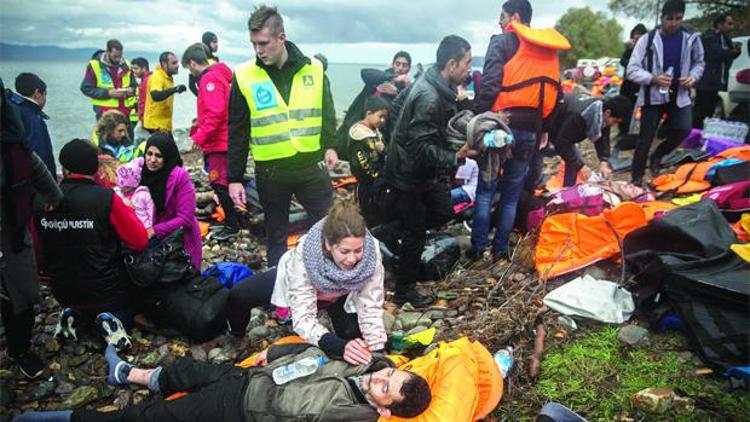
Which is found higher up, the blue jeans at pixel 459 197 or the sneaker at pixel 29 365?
the blue jeans at pixel 459 197

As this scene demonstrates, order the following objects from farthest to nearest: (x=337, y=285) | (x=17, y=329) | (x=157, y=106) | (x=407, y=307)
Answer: (x=157, y=106), (x=407, y=307), (x=17, y=329), (x=337, y=285)

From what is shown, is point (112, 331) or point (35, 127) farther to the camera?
point (35, 127)

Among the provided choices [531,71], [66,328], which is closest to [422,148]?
[531,71]

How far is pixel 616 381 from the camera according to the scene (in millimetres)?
2867

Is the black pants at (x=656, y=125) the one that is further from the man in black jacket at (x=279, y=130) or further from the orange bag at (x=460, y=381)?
the orange bag at (x=460, y=381)

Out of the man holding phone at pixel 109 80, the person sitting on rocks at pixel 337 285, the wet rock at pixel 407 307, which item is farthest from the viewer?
the man holding phone at pixel 109 80

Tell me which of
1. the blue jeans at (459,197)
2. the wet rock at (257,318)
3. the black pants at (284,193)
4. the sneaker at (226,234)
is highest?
the black pants at (284,193)

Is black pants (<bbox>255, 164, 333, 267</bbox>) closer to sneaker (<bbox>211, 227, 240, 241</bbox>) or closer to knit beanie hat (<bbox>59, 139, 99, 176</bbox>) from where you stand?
knit beanie hat (<bbox>59, 139, 99, 176</bbox>)

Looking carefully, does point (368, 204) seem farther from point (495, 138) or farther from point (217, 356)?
point (217, 356)

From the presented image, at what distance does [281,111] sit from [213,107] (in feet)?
6.16

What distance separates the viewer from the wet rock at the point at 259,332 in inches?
141

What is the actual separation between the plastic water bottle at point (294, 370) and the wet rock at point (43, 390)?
1.54m

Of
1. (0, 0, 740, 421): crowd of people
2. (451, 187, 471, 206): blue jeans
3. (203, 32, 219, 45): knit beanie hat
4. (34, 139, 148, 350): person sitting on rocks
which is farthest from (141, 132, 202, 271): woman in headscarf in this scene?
(203, 32, 219, 45): knit beanie hat

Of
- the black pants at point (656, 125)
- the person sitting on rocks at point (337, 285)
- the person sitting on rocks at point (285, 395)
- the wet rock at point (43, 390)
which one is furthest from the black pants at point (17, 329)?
the black pants at point (656, 125)
